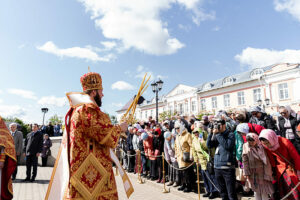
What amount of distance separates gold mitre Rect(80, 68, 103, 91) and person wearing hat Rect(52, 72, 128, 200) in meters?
0.19

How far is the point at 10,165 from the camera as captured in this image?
4219 mm

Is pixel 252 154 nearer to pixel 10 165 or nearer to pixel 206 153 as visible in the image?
pixel 206 153

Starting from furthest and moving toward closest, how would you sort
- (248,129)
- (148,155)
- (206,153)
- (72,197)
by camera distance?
(148,155) → (206,153) → (248,129) → (72,197)

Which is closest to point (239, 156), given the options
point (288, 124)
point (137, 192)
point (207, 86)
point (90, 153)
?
point (288, 124)

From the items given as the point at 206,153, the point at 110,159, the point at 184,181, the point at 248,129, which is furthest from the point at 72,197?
the point at 184,181

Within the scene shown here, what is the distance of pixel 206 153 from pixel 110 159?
404cm

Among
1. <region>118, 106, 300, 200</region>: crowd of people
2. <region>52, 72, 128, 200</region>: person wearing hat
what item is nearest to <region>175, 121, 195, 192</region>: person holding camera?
<region>118, 106, 300, 200</region>: crowd of people

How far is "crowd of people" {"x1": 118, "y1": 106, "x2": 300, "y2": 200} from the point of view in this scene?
4.18 metres

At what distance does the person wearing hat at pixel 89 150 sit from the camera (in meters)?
2.63

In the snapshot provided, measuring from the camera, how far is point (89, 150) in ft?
9.21

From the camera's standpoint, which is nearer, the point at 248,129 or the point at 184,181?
the point at 248,129

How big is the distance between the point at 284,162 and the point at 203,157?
8.12 feet

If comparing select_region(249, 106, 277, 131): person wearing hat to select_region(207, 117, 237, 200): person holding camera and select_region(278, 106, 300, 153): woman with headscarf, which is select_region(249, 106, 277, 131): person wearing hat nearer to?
select_region(278, 106, 300, 153): woman with headscarf

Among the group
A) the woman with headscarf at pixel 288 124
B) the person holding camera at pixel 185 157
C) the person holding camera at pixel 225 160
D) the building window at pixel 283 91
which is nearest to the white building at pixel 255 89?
the building window at pixel 283 91
